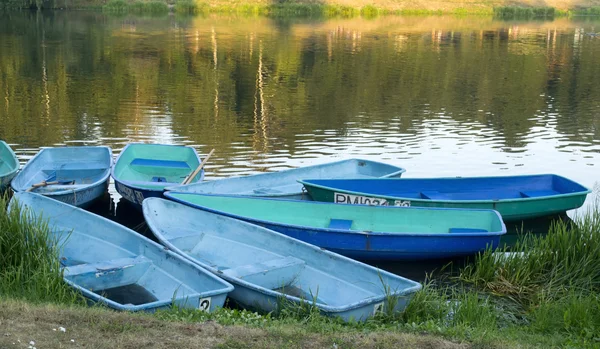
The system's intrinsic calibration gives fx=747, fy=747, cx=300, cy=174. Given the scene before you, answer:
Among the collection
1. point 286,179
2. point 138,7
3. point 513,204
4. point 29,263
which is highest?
point 138,7

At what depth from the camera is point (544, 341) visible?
788 centimetres

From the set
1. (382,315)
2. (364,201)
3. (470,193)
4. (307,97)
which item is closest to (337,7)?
(307,97)

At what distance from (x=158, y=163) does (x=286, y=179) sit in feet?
9.46

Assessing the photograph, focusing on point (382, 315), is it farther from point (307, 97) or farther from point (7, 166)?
point (307, 97)

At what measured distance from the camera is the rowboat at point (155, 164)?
49.8 ft

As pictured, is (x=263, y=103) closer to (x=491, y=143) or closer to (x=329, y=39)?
(x=491, y=143)

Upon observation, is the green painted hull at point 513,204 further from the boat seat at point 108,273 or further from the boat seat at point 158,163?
the boat seat at point 108,273

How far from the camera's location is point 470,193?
14.9 meters

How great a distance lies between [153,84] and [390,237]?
70.3ft

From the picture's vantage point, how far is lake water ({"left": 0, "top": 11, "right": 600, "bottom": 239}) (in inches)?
820

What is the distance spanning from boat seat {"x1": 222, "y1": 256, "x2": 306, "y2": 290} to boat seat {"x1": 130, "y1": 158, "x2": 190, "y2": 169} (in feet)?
20.0

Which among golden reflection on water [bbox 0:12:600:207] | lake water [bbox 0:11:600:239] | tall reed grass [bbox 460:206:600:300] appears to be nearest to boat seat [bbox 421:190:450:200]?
tall reed grass [bbox 460:206:600:300]

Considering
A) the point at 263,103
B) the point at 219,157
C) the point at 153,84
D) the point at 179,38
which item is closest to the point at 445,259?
the point at 219,157

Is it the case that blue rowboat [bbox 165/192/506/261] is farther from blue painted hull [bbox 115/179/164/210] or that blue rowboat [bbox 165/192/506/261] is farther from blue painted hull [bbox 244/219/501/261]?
blue painted hull [bbox 115/179/164/210]
